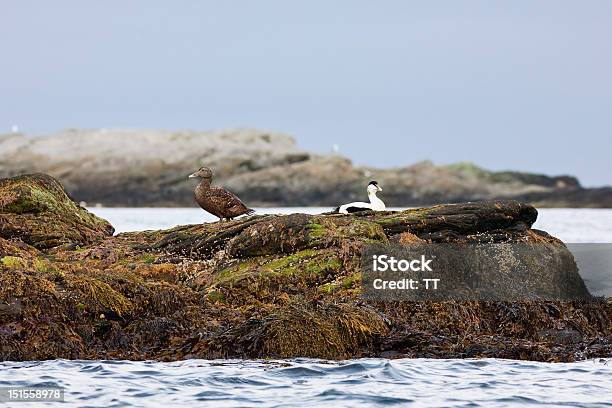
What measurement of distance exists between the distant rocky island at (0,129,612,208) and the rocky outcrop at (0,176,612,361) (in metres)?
82.6

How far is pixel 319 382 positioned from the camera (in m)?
12.7

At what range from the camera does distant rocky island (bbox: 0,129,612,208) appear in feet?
334

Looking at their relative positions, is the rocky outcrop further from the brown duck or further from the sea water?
the brown duck

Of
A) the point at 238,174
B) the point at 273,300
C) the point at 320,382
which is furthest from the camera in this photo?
the point at 238,174

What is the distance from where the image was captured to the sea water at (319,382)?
1204 cm

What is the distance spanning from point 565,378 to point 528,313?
2359mm

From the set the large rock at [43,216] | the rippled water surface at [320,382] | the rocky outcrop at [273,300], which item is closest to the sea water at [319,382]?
the rippled water surface at [320,382]

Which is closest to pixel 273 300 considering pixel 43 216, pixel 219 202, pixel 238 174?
pixel 219 202

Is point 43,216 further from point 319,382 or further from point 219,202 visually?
point 319,382

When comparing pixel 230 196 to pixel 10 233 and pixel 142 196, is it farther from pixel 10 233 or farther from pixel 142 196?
pixel 142 196

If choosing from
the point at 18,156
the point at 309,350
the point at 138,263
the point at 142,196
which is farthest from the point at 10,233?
the point at 18,156

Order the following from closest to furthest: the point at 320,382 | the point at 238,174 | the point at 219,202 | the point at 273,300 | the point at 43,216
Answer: the point at 320,382 < the point at 273,300 < the point at 43,216 < the point at 219,202 < the point at 238,174

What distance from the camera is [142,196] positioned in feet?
341

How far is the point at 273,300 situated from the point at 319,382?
2662mm
